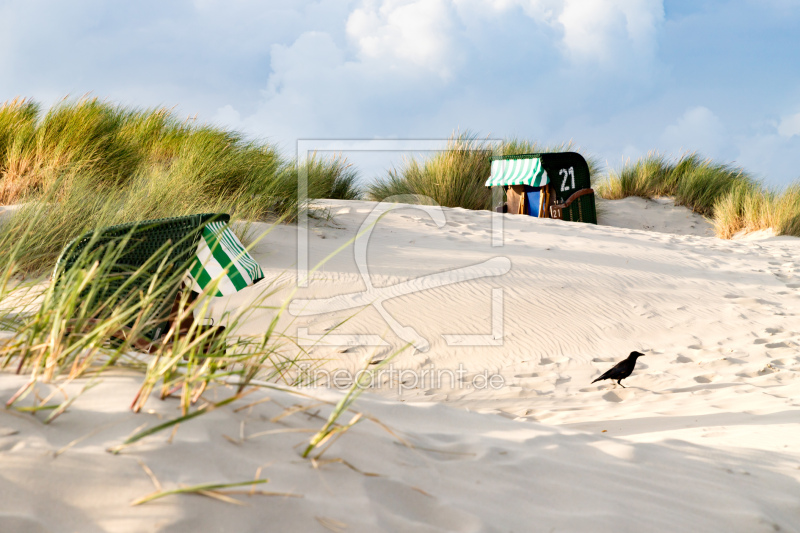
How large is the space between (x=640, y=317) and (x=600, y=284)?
0.69 meters

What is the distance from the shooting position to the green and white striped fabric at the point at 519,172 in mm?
9570

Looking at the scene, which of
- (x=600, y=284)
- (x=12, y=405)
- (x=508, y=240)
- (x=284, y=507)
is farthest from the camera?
(x=508, y=240)

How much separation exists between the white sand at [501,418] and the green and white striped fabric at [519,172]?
8.97 ft

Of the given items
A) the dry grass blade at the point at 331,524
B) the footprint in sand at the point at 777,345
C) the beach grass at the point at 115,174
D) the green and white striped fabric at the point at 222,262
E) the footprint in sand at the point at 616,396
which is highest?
the beach grass at the point at 115,174

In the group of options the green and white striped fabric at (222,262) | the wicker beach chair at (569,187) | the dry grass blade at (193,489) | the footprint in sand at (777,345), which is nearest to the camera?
the dry grass blade at (193,489)

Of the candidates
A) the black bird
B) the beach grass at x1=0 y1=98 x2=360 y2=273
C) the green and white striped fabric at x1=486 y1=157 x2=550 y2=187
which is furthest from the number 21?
the black bird

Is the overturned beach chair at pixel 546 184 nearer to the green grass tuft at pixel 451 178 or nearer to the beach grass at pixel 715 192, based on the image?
the green grass tuft at pixel 451 178

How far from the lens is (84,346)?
149 cm

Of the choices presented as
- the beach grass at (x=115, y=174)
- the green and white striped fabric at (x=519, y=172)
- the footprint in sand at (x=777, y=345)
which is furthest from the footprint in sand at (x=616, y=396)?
the green and white striped fabric at (x=519, y=172)

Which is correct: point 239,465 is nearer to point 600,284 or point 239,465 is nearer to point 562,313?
point 562,313

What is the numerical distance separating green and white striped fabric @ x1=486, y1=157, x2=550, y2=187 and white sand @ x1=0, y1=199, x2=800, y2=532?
8.97 feet

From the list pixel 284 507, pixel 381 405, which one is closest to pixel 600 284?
pixel 381 405

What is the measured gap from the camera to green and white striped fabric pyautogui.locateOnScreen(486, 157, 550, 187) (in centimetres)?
957

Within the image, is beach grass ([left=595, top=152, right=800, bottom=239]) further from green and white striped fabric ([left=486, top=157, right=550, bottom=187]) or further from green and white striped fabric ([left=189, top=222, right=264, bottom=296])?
green and white striped fabric ([left=189, top=222, right=264, bottom=296])
